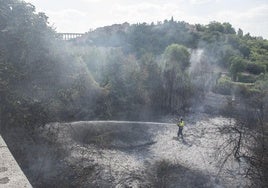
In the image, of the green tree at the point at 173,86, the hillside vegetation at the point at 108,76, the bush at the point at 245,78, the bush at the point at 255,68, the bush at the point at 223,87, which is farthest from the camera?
the bush at the point at 255,68

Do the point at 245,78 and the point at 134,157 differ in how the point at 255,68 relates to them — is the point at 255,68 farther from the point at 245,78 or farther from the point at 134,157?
the point at 134,157

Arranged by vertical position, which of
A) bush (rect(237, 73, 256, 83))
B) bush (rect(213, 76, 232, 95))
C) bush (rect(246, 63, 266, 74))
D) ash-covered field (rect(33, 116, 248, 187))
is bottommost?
ash-covered field (rect(33, 116, 248, 187))

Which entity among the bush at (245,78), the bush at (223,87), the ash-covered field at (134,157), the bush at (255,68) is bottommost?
the ash-covered field at (134,157)

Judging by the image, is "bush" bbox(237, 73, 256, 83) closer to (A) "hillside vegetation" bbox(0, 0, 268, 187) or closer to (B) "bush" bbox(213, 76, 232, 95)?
(A) "hillside vegetation" bbox(0, 0, 268, 187)

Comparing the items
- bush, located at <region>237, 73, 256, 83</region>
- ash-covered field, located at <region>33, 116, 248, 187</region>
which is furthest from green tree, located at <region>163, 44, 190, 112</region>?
bush, located at <region>237, 73, 256, 83</region>

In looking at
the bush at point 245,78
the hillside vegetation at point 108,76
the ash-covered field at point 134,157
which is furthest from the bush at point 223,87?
the ash-covered field at point 134,157

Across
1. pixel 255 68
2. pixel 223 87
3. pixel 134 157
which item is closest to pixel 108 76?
pixel 134 157

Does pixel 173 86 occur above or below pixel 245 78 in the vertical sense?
below

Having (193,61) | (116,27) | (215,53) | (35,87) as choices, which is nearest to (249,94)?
(193,61)

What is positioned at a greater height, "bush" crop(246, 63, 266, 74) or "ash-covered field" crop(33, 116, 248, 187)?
"bush" crop(246, 63, 266, 74)

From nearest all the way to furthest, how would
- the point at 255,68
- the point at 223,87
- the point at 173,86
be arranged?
the point at 173,86
the point at 223,87
the point at 255,68

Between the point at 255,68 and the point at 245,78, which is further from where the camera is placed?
the point at 255,68

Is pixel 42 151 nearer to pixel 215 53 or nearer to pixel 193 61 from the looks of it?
pixel 193 61

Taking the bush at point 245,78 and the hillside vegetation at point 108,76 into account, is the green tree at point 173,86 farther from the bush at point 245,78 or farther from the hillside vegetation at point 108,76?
the bush at point 245,78
